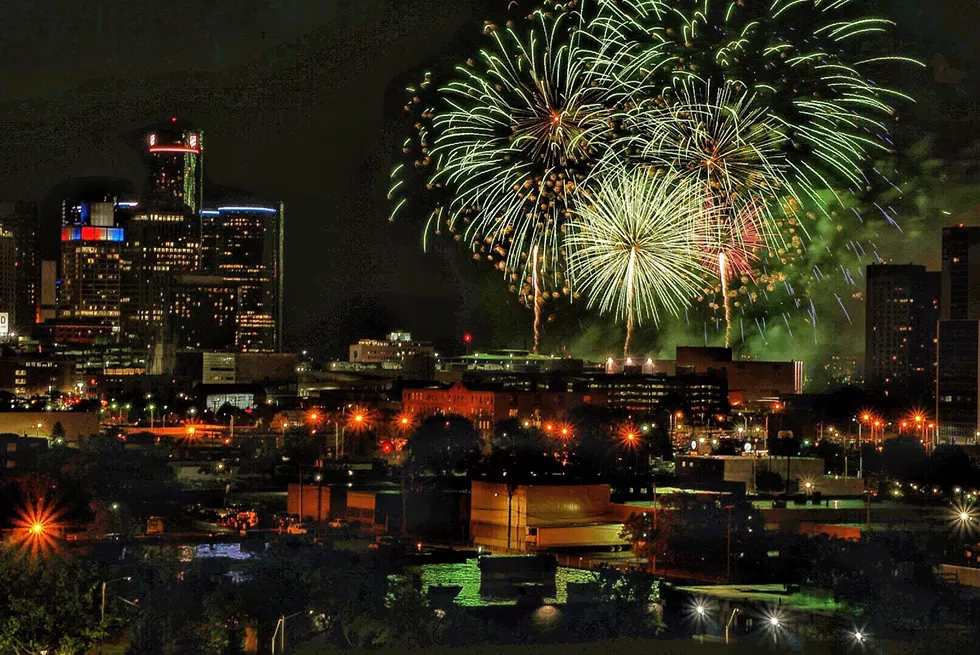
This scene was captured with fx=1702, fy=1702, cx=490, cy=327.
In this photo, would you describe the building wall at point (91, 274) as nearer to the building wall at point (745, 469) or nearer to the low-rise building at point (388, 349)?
the low-rise building at point (388, 349)

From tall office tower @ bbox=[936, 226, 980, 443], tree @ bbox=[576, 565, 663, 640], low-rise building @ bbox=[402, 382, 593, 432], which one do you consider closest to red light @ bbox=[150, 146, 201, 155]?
low-rise building @ bbox=[402, 382, 593, 432]

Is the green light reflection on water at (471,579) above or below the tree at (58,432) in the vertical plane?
below

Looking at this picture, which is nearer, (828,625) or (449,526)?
(828,625)

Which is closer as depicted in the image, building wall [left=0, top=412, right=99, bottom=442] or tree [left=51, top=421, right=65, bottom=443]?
tree [left=51, top=421, right=65, bottom=443]

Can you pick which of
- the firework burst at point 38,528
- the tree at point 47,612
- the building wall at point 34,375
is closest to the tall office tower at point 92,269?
the building wall at point 34,375

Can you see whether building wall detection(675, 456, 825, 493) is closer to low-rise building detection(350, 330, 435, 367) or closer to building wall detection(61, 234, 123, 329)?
low-rise building detection(350, 330, 435, 367)

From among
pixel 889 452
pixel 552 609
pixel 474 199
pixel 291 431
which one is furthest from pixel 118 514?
pixel 291 431

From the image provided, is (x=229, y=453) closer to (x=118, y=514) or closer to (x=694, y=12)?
(x=118, y=514)
